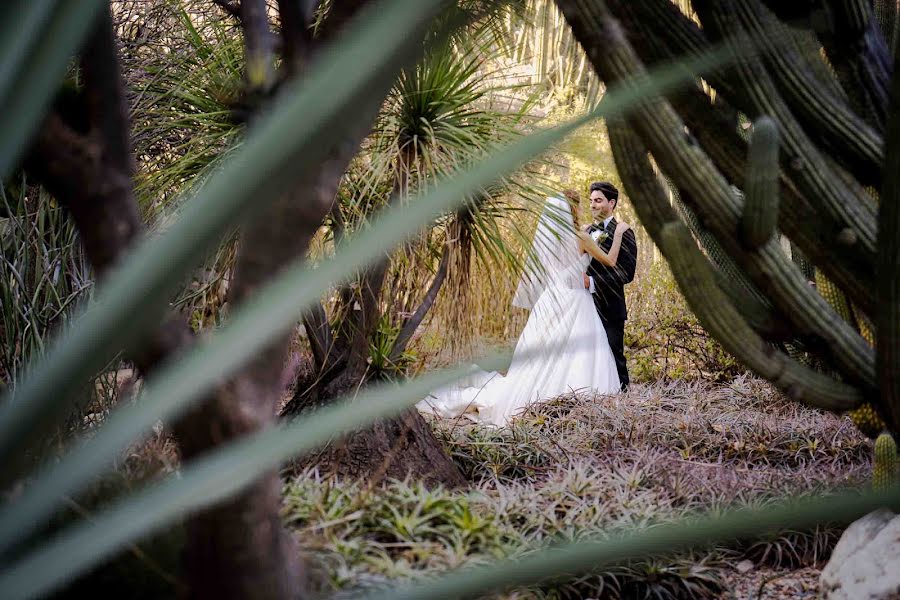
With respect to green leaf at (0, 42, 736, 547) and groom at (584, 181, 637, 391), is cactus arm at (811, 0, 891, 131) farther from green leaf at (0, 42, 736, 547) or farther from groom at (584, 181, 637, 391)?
groom at (584, 181, 637, 391)

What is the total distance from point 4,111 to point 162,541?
880mm

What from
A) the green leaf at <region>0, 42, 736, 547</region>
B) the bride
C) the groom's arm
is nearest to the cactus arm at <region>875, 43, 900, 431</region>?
the green leaf at <region>0, 42, 736, 547</region>

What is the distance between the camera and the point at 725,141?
65.3 inches

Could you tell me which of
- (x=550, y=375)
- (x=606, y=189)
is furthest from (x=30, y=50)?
(x=550, y=375)

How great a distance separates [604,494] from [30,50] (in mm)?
2069

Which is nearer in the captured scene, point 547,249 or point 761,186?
point 761,186

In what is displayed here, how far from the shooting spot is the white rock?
5.38 ft

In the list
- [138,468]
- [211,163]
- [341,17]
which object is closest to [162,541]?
[138,468]

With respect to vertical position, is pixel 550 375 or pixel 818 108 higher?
pixel 818 108

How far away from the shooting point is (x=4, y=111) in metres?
0.26

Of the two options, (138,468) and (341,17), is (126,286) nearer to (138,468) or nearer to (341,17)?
(341,17)

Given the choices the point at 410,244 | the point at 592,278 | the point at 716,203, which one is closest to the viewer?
the point at 716,203

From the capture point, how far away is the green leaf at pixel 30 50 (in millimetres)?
257

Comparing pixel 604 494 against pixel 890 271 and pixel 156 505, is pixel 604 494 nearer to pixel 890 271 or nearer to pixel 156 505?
pixel 890 271
